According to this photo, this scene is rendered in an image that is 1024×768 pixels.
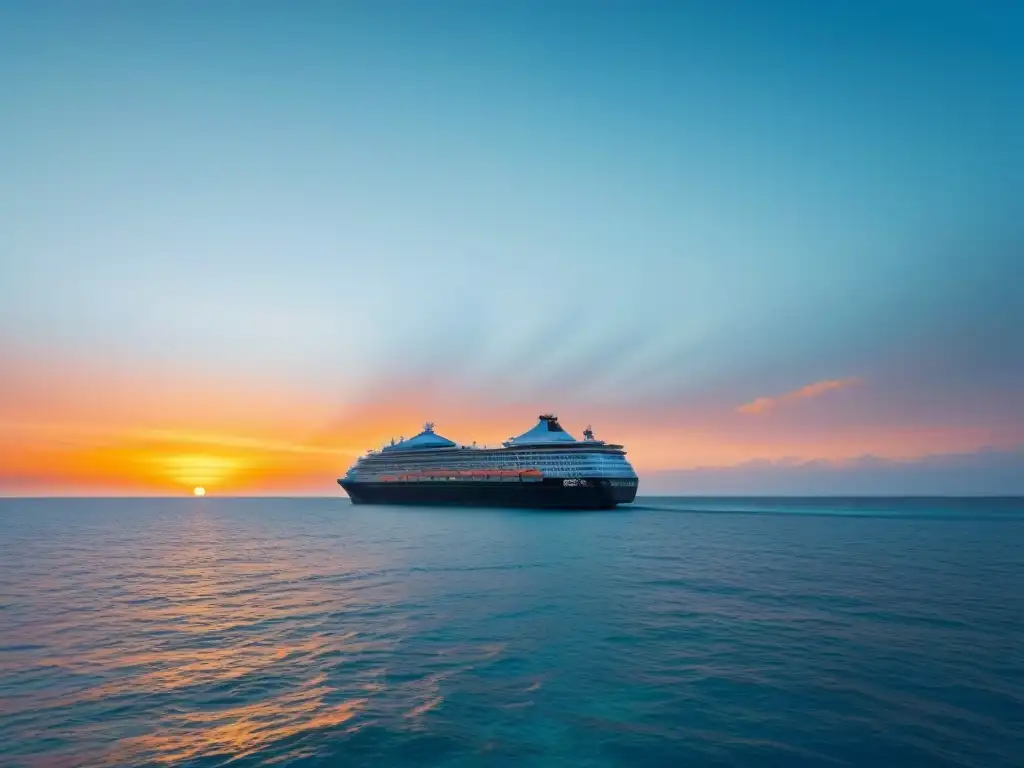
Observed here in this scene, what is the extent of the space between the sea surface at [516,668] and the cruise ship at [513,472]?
283 feet

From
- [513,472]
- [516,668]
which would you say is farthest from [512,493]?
[516,668]

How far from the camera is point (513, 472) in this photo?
426ft

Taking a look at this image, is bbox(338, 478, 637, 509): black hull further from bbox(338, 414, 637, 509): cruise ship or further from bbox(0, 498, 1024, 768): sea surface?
bbox(0, 498, 1024, 768): sea surface

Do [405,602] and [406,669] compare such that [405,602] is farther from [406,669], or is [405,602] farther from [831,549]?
[831,549]

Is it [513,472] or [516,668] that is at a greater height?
[513,472]

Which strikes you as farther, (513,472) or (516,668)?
(513,472)

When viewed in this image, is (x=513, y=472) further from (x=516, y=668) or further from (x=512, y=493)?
(x=516, y=668)

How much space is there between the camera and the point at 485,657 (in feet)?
61.9

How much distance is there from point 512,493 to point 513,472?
4.91m

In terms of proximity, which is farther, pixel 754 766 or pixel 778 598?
pixel 778 598

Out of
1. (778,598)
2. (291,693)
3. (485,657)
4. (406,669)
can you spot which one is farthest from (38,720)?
(778,598)

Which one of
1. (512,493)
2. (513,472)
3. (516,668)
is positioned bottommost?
(516,668)

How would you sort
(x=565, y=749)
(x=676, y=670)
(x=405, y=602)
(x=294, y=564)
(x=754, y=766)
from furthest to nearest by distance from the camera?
(x=294, y=564) < (x=405, y=602) < (x=676, y=670) < (x=565, y=749) < (x=754, y=766)

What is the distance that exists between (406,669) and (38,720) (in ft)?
30.5
